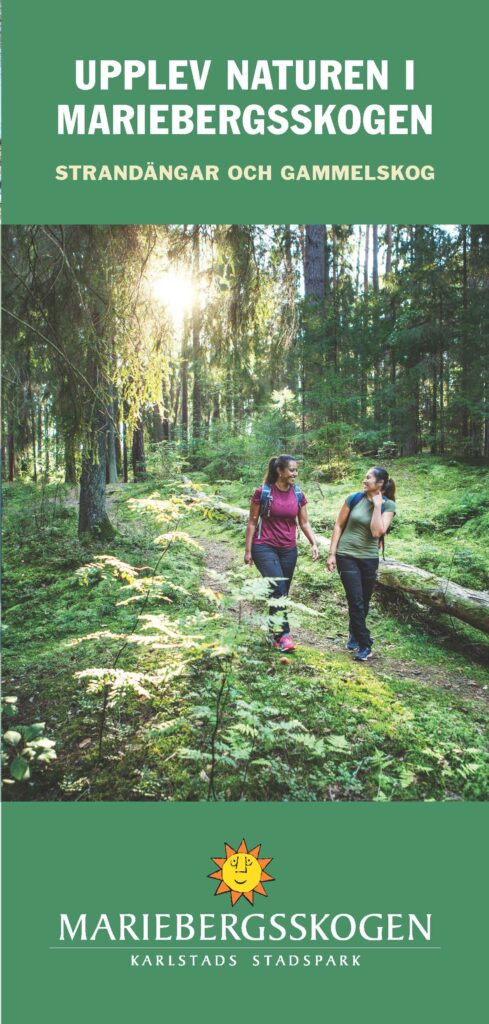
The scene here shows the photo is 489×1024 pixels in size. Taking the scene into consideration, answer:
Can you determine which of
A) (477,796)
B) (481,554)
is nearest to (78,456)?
(477,796)

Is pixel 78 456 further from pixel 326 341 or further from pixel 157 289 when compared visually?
pixel 326 341

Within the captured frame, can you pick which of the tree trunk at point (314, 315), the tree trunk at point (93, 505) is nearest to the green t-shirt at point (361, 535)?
the tree trunk at point (93, 505)

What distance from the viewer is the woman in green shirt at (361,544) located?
4.84 m

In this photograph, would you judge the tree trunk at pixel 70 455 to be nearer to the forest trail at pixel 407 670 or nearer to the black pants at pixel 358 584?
the forest trail at pixel 407 670

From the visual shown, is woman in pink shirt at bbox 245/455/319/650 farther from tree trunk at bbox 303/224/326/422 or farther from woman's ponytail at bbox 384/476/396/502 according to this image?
tree trunk at bbox 303/224/326/422

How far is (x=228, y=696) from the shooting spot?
147 inches

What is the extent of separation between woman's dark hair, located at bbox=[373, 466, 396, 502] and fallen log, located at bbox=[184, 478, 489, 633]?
4.52ft

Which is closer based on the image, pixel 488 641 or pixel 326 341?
pixel 488 641

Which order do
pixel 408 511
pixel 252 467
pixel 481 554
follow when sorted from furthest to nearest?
1. pixel 252 467
2. pixel 408 511
3. pixel 481 554

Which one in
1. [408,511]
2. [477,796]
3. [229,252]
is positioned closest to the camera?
[477,796]

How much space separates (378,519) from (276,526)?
1.03m

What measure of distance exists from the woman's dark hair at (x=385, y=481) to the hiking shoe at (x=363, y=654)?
1.60m

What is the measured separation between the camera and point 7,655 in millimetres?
4762
